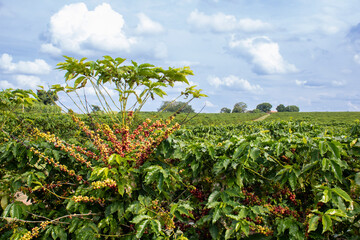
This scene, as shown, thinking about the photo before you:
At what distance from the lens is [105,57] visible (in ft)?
8.42

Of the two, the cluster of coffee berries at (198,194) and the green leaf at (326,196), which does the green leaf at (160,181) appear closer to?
the cluster of coffee berries at (198,194)

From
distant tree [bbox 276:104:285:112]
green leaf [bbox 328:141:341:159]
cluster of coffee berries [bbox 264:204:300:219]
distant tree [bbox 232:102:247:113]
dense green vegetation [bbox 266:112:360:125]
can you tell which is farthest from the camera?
Result: distant tree [bbox 276:104:285:112]

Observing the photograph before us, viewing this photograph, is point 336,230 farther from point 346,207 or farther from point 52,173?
point 52,173

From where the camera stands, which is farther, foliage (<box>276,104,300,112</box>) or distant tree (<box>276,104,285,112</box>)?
distant tree (<box>276,104,285,112</box>)

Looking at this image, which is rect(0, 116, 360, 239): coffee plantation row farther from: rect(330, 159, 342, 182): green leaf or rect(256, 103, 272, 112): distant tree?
rect(256, 103, 272, 112): distant tree

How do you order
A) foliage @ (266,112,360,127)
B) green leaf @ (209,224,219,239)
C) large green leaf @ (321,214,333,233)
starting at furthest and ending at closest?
foliage @ (266,112,360,127), green leaf @ (209,224,219,239), large green leaf @ (321,214,333,233)

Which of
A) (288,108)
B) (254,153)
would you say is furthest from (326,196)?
(288,108)

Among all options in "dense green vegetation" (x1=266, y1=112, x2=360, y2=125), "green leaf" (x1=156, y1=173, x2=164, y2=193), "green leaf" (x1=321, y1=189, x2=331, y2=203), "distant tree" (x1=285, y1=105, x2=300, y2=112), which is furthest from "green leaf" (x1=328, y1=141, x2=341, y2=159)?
"distant tree" (x1=285, y1=105, x2=300, y2=112)

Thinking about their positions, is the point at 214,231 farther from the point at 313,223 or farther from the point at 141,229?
the point at 313,223

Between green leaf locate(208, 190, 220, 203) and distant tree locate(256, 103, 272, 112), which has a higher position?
distant tree locate(256, 103, 272, 112)

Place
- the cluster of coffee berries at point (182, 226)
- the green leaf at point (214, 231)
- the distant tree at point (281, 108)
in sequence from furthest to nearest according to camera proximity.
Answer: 1. the distant tree at point (281, 108)
2. the cluster of coffee berries at point (182, 226)
3. the green leaf at point (214, 231)

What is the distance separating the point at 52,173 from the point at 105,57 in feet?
4.86

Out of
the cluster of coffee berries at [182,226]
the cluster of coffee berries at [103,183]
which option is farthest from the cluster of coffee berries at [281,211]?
the cluster of coffee berries at [103,183]

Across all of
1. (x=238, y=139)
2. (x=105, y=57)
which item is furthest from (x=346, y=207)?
(x=105, y=57)
